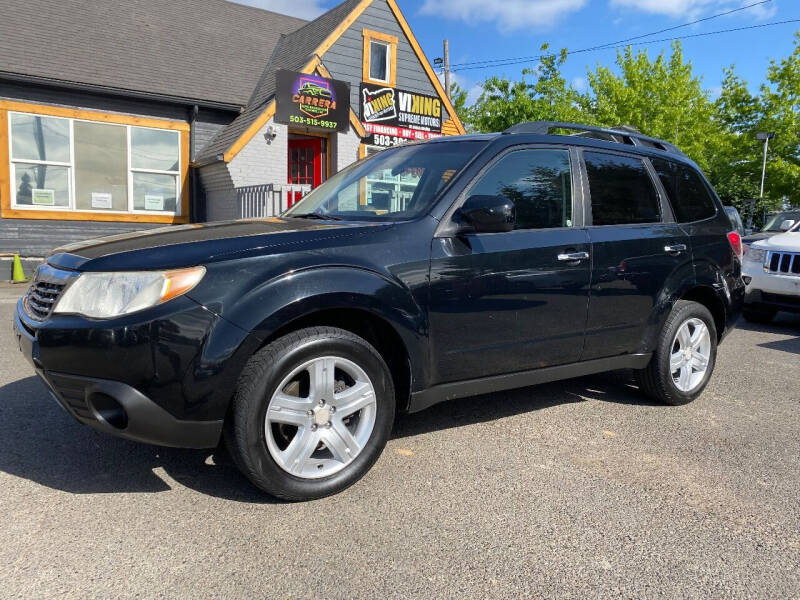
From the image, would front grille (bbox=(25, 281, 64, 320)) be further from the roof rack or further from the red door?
the red door

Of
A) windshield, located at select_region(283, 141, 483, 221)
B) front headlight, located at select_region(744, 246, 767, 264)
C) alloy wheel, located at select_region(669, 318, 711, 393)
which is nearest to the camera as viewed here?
windshield, located at select_region(283, 141, 483, 221)

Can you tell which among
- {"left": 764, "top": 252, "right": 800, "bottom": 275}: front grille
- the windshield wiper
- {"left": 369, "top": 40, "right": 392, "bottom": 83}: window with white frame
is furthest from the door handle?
{"left": 369, "top": 40, "right": 392, "bottom": 83}: window with white frame

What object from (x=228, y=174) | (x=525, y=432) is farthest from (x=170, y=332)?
(x=228, y=174)

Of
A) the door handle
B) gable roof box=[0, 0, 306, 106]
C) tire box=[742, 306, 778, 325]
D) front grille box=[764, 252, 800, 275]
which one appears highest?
gable roof box=[0, 0, 306, 106]

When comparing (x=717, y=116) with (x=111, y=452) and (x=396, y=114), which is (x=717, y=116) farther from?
(x=111, y=452)

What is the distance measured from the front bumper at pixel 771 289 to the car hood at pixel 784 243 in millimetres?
264

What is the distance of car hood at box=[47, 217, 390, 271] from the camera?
279cm

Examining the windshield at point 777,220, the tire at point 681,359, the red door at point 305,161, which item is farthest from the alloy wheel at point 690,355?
the red door at point 305,161

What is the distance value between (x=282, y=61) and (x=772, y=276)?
38.8ft

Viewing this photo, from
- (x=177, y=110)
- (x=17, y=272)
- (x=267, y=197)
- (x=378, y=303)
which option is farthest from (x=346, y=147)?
(x=378, y=303)

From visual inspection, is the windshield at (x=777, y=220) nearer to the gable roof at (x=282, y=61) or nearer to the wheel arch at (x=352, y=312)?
the wheel arch at (x=352, y=312)

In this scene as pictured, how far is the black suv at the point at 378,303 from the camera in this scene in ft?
8.86

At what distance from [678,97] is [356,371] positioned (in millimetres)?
30645

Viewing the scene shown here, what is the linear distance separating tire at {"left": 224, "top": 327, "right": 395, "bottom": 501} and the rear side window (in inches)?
108
